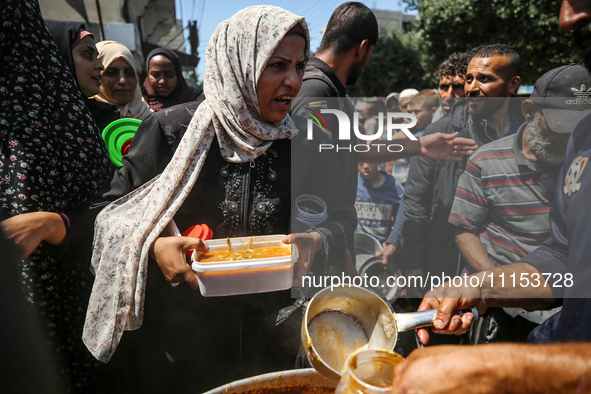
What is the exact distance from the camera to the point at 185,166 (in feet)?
4.96

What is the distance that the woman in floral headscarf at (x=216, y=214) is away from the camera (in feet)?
4.93

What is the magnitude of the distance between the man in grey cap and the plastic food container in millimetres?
1576

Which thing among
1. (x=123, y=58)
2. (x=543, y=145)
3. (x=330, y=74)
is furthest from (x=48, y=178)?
(x=543, y=145)

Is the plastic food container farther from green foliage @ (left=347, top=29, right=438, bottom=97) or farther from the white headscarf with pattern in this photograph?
green foliage @ (left=347, top=29, right=438, bottom=97)

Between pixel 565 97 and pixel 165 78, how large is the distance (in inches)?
130

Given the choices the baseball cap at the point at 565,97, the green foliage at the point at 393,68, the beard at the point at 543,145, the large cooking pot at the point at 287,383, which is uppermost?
the green foliage at the point at 393,68

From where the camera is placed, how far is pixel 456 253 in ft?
8.52

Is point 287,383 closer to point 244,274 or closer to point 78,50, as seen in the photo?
point 244,274

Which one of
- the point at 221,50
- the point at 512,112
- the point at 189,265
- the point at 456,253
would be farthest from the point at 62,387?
the point at 512,112

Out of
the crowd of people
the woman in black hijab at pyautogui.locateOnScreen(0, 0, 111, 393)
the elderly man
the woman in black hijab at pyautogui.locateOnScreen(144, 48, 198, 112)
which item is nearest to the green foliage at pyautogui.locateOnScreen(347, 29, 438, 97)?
the woman in black hijab at pyautogui.locateOnScreen(144, 48, 198, 112)

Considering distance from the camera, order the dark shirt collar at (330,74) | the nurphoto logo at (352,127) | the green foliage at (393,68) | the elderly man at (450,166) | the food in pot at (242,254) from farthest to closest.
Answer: the green foliage at (393,68), the elderly man at (450,166), the dark shirt collar at (330,74), the nurphoto logo at (352,127), the food in pot at (242,254)

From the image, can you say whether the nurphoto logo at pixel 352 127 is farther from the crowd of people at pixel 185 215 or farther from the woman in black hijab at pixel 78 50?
the woman in black hijab at pixel 78 50

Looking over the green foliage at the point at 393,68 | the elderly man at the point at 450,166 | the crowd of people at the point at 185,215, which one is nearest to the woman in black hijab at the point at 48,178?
the crowd of people at the point at 185,215

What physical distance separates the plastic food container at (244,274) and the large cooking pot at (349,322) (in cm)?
15
